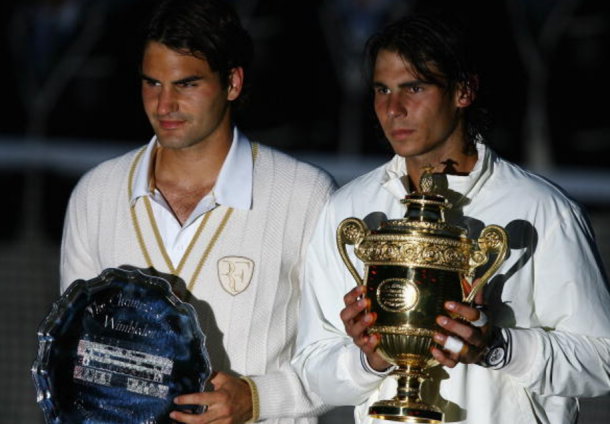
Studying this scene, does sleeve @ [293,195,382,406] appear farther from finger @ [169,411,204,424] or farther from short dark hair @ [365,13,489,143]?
short dark hair @ [365,13,489,143]

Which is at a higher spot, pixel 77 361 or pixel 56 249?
pixel 56 249

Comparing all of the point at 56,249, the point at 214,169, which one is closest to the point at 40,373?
the point at 214,169

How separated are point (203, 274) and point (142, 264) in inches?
7.3

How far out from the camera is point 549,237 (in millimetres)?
3361

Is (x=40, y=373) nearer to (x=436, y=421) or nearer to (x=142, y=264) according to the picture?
(x=142, y=264)

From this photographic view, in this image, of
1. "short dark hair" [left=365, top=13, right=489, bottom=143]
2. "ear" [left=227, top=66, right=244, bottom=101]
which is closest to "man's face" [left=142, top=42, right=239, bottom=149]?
"ear" [left=227, top=66, right=244, bottom=101]

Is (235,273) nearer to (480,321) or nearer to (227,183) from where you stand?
(227,183)

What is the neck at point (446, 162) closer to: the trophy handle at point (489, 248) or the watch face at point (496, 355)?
the trophy handle at point (489, 248)

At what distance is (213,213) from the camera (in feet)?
13.0

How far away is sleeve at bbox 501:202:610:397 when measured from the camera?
3.25 meters

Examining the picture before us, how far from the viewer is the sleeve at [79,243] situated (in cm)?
408

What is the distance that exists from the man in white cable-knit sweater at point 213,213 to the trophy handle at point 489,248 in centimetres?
85

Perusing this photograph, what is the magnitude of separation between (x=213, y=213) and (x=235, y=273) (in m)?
0.20

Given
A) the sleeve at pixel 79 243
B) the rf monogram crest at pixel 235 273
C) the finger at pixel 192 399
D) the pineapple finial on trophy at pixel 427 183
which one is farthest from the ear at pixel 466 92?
the sleeve at pixel 79 243
